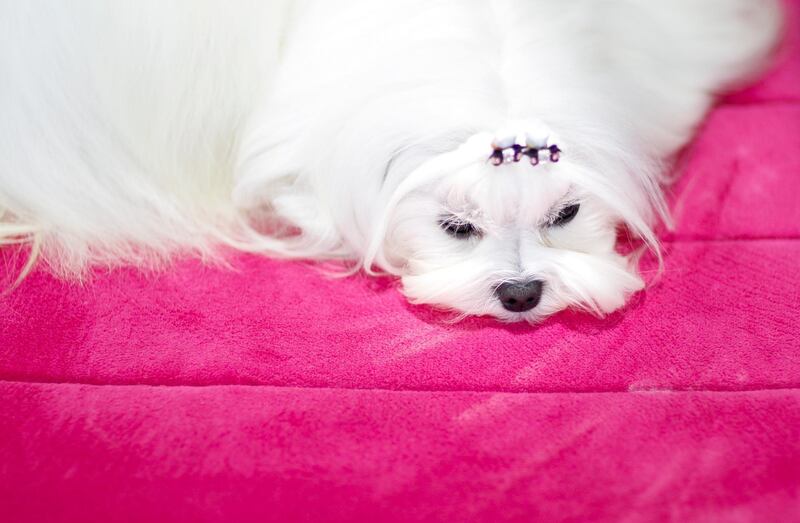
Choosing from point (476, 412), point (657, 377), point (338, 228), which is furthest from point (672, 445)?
point (338, 228)

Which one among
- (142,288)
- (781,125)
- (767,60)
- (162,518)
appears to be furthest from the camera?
(767,60)

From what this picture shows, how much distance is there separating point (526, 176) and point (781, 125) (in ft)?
2.71

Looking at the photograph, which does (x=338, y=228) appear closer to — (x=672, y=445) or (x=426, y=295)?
(x=426, y=295)

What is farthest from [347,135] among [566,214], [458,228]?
[566,214]

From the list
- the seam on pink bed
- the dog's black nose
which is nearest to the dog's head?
the dog's black nose

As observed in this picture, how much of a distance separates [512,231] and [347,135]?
29 cm

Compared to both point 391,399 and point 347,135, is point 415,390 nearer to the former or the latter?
point 391,399

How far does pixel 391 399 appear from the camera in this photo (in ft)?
3.27

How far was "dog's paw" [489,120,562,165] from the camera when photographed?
1.03 metres

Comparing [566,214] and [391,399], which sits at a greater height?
[566,214]

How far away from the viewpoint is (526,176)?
1.06 metres

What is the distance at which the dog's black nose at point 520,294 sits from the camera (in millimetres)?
1090

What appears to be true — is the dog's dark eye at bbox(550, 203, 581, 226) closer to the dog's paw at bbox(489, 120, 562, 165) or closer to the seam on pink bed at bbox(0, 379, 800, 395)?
the dog's paw at bbox(489, 120, 562, 165)

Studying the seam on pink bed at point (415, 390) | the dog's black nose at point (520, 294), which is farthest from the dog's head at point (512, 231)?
the seam on pink bed at point (415, 390)
